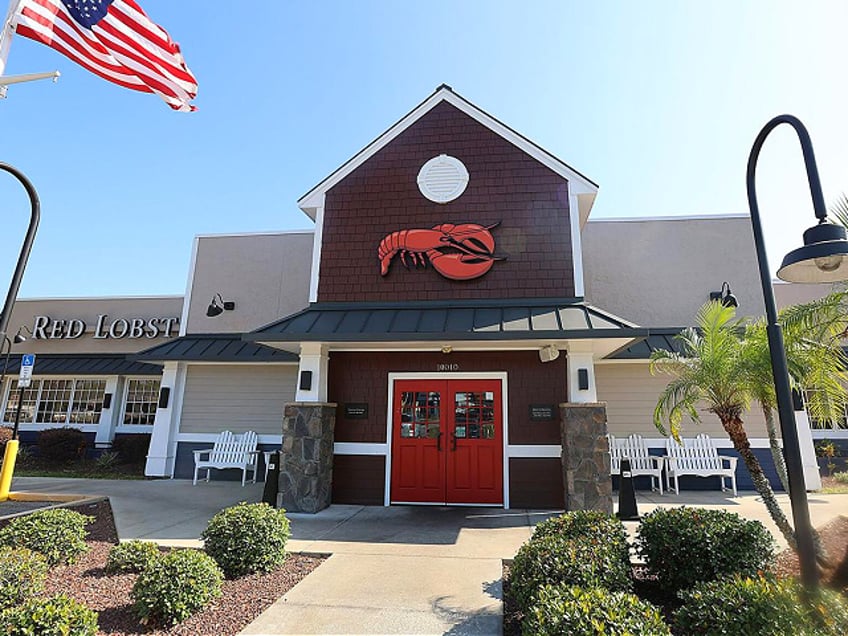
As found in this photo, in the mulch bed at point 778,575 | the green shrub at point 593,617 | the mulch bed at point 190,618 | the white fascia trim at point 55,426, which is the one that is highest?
the white fascia trim at point 55,426

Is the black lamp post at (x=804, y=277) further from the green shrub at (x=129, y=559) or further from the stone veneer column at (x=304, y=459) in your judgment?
the stone veneer column at (x=304, y=459)

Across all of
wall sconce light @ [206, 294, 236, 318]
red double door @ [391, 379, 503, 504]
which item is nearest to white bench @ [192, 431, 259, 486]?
wall sconce light @ [206, 294, 236, 318]

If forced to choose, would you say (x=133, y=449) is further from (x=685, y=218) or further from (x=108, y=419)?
(x=685, y=218)

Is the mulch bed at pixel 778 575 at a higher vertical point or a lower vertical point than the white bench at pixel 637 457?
lower

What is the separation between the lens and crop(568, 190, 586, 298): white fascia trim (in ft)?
29.9

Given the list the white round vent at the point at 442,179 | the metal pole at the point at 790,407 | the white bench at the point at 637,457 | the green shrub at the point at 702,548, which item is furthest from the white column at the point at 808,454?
the white round vent at the point at 442,179

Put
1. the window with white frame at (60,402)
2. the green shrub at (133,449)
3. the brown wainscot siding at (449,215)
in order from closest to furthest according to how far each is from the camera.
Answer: the brown wainscot siding at (449,215)
the green shrub at (133,449)
the window with white frame at (60,402)

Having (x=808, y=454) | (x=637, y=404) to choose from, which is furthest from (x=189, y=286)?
(x=808, y=454)

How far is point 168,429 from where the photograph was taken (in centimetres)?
1296

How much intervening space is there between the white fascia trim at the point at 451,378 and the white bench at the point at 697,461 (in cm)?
417

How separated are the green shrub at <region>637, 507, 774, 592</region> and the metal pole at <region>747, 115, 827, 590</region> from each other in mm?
503

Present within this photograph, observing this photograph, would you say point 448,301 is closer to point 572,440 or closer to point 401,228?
point 401,228

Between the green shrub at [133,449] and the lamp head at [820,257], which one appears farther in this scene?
the green shrub at [133,449]

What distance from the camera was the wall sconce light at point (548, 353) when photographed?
8.84m
